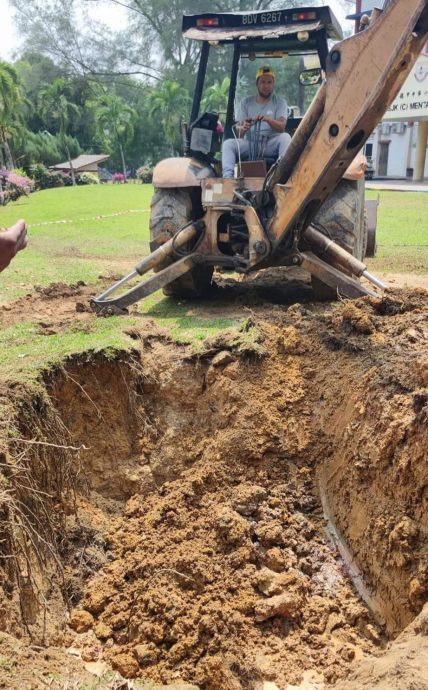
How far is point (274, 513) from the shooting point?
4.23m

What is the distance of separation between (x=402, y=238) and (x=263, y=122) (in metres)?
6.29

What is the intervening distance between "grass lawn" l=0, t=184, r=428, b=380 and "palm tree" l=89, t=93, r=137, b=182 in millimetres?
28865

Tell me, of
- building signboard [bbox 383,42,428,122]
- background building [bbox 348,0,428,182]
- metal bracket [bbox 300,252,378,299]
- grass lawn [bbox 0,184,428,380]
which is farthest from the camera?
background building [bbox 348,0,428,182]

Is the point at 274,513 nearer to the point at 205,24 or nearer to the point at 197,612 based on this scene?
the point at 197,612

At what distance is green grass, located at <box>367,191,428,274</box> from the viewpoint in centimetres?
923

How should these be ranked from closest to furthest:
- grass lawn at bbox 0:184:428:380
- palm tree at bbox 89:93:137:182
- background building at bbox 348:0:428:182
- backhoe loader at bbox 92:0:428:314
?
backhoe loader at bbox 92:0:428:314, grass lawn at bbox 0:184:428:380, background building at bbox 348:0:428:182, palm tree at bbox 89:93:137:182

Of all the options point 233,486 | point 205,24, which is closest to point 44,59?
point 205,24

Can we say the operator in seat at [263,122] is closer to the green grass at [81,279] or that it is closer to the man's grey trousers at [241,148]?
the man's grey trousers at [241,148]

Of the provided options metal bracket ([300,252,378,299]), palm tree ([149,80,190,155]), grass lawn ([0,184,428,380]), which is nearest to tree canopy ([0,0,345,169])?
palm tree ([149,80,190,155])

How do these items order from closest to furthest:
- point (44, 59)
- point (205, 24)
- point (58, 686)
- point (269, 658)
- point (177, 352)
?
1. point (58, 686)
2. point (269, 658)
3. point (177, 352)
4. point (205, 24)
5. point (44, 59)

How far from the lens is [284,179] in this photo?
5688 mm

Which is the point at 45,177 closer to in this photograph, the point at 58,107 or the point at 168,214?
the point at 58,107

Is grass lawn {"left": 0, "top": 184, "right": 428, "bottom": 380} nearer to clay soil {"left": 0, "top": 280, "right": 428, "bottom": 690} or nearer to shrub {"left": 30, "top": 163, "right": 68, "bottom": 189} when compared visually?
clay soil {"left": 0, "top": 280, "right": 428, "bottom": 690}

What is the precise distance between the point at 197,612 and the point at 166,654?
0.96 ft
